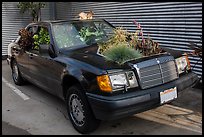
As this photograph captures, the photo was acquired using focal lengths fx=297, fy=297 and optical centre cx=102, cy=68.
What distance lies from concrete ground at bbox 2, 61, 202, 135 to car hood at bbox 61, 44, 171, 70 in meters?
1.00

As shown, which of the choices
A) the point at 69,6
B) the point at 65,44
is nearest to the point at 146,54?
the point at 65,44

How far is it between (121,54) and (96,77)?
22.4 inches

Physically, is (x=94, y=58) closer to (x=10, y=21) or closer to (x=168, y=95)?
(x=168, y=95)

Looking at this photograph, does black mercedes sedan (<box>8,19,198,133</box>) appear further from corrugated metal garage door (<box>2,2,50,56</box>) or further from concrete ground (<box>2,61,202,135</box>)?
corrugated metal garage door (<box>2,2,50,56</box>)

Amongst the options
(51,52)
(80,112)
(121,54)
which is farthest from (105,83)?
(51,52)

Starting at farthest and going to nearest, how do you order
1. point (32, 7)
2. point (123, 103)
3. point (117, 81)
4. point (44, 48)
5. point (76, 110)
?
1. point (32, 7)
2. point (44, 48)
3. point (76, 110)
4. point (117, 81)
5. point (123, 103)

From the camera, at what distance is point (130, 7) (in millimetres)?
7980

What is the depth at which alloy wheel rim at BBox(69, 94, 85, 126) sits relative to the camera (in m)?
4.29

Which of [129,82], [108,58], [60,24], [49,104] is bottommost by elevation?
[49,104]

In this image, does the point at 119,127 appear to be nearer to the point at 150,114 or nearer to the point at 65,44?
the point at 150,114

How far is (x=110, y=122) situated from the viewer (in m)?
4.66

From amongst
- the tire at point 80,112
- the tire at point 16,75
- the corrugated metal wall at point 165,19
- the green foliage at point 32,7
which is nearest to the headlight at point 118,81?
the tire at point 80,112

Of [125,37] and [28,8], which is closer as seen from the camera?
[125,37]

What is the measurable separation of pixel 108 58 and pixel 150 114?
4.35ft
